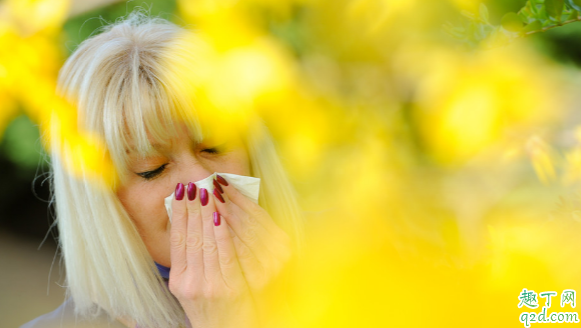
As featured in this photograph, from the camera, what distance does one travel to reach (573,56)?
101 centimetres

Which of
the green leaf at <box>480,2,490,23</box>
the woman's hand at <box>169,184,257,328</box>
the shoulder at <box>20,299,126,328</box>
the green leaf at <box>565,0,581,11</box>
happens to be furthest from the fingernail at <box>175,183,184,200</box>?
the green leaf at <box>565,0,581,11</box>

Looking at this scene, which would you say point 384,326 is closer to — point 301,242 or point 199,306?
point 199,306

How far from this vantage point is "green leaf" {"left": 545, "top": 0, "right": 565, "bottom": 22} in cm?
67

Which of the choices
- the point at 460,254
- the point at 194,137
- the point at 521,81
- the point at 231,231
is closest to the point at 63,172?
the point at 194,137

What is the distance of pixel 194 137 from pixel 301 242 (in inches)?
25.3

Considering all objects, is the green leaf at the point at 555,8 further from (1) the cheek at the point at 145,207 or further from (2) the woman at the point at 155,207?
(1) the cheek at the point at 145,207

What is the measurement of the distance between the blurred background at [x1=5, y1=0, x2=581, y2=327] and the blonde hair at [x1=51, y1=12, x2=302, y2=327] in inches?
4.3

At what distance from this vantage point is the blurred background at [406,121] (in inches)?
32.8

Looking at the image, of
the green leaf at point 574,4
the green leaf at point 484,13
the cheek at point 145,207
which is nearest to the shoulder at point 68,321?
the cheek at point 145,207

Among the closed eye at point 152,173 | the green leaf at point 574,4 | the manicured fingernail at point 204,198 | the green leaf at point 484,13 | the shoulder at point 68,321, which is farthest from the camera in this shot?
the shoulder at point 68,321

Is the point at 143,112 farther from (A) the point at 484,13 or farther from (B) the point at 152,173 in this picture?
(A) the point at 484,13

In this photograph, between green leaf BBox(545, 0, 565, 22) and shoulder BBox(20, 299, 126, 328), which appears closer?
green leaf BBox(545, 0, 565, 22)

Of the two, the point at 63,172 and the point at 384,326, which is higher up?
the point at 63,172

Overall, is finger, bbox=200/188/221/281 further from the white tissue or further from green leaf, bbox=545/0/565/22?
green leaf, bbox=545/0/565/22
